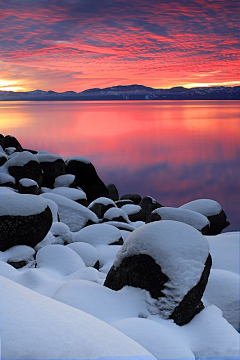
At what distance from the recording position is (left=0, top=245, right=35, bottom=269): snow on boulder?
5820 mm

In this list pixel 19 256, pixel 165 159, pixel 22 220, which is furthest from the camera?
pixel 165 159

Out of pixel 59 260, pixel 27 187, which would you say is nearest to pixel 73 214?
pixel 27 187

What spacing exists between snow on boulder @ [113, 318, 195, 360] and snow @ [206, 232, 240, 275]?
341 cm

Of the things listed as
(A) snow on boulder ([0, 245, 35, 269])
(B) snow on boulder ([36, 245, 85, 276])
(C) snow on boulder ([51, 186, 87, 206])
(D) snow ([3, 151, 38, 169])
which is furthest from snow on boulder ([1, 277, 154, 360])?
(D) snow ([3, 151, 38, 169])

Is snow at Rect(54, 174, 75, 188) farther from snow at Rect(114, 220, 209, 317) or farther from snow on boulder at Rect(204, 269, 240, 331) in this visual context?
snow at Rect(114, 220, 209, 317)

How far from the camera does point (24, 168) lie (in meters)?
12.5

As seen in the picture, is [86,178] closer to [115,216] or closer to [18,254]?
[115,216]

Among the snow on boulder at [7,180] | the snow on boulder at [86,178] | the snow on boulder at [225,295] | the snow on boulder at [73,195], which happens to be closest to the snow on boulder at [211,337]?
the snow on boulder at [225,295]

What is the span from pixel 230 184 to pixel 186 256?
17.2 m

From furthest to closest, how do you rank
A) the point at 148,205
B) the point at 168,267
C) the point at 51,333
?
1. the point at 148,205
2. the point at 168,267
3. the point at 51,333

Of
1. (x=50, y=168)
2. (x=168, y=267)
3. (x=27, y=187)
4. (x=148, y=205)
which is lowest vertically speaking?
(x=148, y=205)

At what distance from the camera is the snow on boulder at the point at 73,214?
9529 mm

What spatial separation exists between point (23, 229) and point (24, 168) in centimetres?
665

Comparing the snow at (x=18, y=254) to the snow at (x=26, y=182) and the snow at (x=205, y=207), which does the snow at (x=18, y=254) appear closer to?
the snow at (x=26, y=182)
